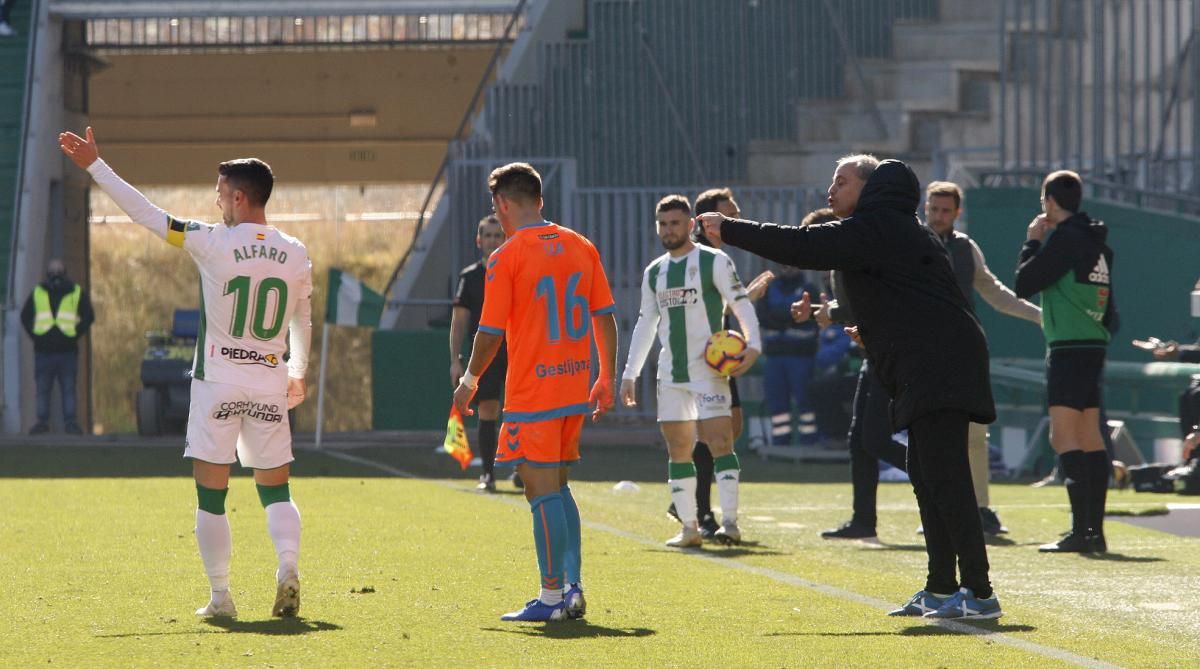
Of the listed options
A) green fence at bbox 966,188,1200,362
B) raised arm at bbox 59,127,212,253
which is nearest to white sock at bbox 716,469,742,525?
raised arm at bbox 59,127,212,253

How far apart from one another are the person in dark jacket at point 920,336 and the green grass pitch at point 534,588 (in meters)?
0.38

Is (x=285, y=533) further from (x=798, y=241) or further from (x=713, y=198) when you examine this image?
(x=713, y=198)

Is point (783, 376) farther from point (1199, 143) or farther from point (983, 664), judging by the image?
point (983, 664)

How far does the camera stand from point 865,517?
11.7 m

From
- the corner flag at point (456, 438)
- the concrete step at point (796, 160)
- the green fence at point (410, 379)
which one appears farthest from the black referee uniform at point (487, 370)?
the concrete step at point (796, 160)

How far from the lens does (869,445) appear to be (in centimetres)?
1130

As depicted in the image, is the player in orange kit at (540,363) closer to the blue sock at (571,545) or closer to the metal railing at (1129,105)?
the blue sock at (571,545)

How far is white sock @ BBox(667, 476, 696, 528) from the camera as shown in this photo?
11.2 m

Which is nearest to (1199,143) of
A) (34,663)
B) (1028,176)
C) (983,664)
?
(1028,176)

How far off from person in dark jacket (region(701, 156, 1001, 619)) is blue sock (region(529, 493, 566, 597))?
123cm

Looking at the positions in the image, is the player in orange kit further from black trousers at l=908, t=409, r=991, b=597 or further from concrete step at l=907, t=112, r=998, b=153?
concrete step at l=907, t=112, r=998, b=153

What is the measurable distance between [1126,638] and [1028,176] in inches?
490

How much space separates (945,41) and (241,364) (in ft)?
62.3

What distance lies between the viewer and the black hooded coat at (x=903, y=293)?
26.2 ft
